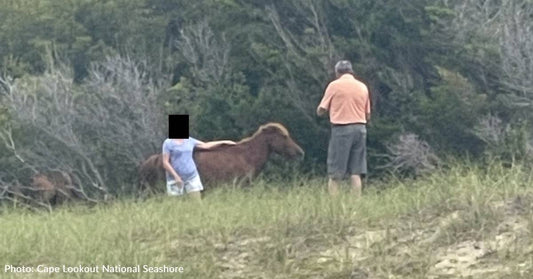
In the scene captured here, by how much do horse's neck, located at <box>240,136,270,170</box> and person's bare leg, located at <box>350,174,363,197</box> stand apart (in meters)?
3.54

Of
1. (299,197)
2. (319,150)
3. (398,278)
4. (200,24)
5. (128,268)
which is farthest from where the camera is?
(200,24)

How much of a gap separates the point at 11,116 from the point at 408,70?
8.73 meters

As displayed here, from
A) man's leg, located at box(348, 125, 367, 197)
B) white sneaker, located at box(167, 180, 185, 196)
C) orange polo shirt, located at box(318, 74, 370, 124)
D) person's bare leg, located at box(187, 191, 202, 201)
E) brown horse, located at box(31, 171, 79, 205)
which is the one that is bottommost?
brown horse, located at box(31, 171, 79, 205)

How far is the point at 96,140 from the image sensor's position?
26453 millimetres

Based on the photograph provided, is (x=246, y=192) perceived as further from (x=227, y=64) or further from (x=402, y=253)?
(x=227, y=64)

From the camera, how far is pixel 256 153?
14766 mm

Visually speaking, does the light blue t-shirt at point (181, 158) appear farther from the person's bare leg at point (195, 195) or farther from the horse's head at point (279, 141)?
the horse's head at point (279, 141)

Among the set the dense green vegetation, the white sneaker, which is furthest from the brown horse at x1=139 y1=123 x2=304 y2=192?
the dense green vegetation

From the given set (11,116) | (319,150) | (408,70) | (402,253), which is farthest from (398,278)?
(11,116)

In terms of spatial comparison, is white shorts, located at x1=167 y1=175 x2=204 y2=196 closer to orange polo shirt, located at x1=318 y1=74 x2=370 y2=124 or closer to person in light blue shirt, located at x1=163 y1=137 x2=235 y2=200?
person in light blue shirt, located at x1=163 y1=137 x2=235 y2=200

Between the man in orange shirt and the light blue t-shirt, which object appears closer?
the man in orange shirt

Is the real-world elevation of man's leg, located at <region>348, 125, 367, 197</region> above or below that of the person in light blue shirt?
above

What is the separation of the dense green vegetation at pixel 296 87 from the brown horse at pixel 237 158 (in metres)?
6.85

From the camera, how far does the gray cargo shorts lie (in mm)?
11297
